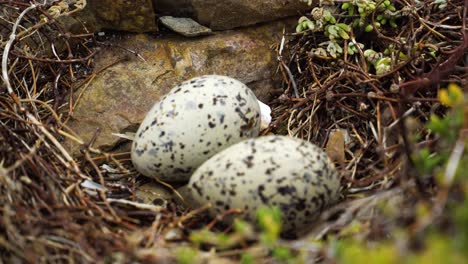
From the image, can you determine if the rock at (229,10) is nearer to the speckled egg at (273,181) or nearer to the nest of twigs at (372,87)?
the nest of twigs at (372,87)

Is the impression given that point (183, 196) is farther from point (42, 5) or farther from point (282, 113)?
point (42, 5)

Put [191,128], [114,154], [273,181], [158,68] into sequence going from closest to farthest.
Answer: [273,181], [191,128], [114,154], [158,68]

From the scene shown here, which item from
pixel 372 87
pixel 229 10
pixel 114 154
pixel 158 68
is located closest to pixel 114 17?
pixel 158 68

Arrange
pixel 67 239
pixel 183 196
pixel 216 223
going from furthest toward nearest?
pixel 183 196, pixel 216 223, pixel 67 239

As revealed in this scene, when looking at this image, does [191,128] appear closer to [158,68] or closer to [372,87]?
[158,68]

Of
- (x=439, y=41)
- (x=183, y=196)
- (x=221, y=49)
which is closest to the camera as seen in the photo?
(x=183, y=196)

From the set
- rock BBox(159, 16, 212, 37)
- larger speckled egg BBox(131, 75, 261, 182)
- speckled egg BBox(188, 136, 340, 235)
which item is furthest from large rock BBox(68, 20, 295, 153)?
speckled egg BBox(188, 136, 340, 235)

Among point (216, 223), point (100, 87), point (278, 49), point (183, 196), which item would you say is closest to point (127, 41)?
point (100, 87)
